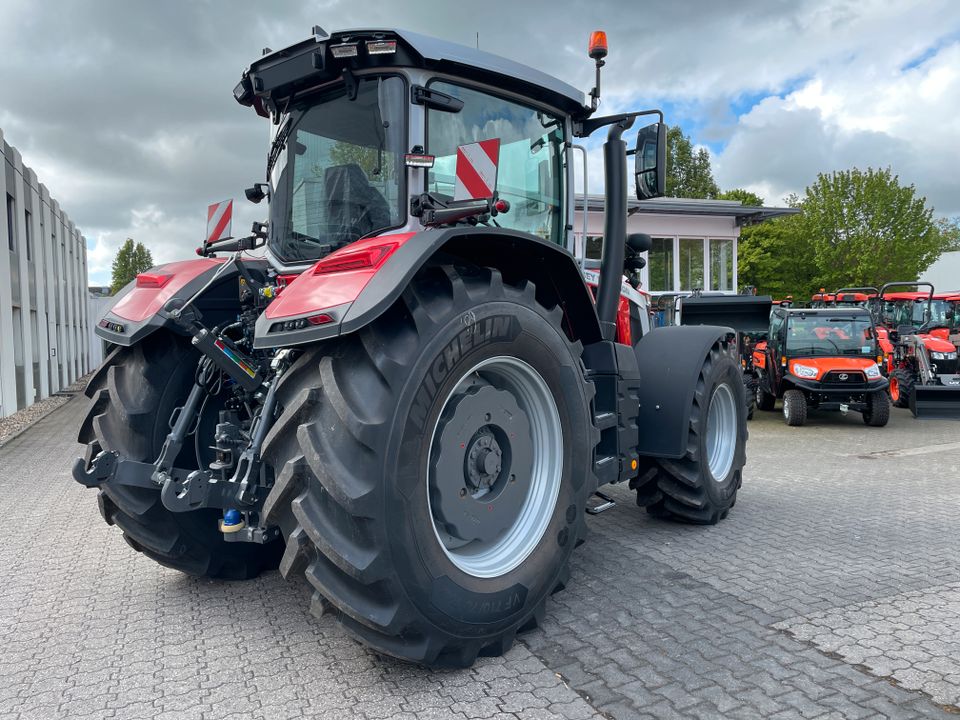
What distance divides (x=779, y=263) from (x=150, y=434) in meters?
43.6

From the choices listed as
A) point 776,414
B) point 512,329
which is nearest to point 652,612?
point 512,329

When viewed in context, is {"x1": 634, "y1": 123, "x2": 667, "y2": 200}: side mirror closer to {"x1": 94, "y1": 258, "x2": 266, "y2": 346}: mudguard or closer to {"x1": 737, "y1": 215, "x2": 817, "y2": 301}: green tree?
{"x1": 94, "y1": 258, "x2": 266, "y2": 346}: mudguard

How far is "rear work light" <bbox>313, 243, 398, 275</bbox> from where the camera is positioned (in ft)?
9.20

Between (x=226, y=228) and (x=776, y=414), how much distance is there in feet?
40.0

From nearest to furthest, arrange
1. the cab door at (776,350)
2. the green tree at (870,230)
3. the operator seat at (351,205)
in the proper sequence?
the operator seat at (351,205) → the cab door at (776,350) → the green tree at (870,230)

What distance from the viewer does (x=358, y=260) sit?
283cm

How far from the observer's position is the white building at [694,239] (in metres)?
21.9

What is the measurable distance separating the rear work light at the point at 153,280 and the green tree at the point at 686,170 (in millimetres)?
54960

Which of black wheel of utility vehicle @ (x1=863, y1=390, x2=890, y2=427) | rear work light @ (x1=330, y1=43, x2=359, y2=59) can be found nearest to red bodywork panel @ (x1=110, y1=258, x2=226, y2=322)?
rear work light @ (x1=330, y1=43, x2=359, y2=59)

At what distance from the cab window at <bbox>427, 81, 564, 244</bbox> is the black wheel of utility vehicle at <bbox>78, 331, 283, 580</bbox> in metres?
1.62

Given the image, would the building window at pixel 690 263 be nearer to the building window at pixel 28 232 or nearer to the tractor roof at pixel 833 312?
the tractor roof at pixel 833 312

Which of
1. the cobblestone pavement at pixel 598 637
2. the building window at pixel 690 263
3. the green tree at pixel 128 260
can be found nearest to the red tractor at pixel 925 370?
the building window at pixel 690 263

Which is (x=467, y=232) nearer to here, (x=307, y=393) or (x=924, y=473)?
(x=307, y=393)

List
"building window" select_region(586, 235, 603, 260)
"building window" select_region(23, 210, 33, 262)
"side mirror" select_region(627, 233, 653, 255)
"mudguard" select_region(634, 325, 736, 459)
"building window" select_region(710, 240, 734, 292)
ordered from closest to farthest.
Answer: "mudguard" select_region(634, 325, 736, 459), "side mirror" select_region(627, 233, 653, 255), "building window" select_region(586, 235, 603, 260), "building window" select_region(23, 210, 33, 262), "building window" select_region(710, 240, 734, 292)
